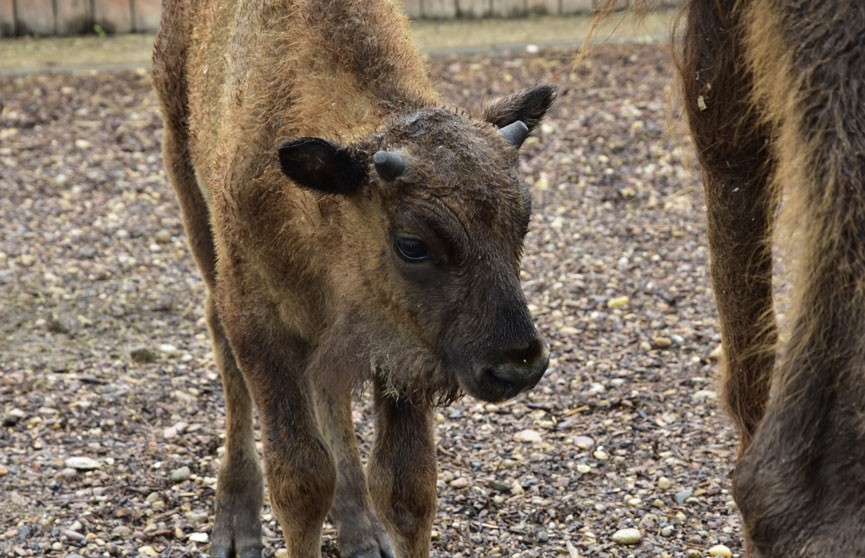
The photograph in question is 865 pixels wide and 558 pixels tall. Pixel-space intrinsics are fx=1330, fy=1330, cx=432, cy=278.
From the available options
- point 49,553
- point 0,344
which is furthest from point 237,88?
point 0,344

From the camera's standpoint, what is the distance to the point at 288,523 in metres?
4.93

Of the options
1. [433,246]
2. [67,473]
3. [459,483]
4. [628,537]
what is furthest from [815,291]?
[67,473]

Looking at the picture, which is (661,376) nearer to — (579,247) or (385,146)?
(579,247)

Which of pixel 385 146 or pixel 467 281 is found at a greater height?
pixel 385 146

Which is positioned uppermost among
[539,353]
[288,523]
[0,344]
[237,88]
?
[237,88]

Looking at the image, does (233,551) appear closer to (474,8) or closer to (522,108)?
(522,108)

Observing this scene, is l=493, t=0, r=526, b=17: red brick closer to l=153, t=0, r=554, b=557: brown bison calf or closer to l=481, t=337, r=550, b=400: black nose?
l=153, t=0, r=554, b=557: brown bison calf

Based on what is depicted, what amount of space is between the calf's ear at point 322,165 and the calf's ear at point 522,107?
607mm

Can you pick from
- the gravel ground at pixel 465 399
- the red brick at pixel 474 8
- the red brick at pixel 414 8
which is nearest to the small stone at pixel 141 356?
the gravel ground at pixel 465 399

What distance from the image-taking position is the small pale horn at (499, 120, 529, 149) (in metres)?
4.47

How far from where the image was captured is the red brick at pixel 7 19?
1319 centimetres

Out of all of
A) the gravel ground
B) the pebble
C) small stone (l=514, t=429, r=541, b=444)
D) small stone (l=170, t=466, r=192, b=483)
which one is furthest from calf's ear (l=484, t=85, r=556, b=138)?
small stone (l=170, t=466, r=192, b=483)

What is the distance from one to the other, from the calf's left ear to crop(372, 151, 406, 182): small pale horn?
0.66 m

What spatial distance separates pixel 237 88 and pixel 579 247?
14.1ft
